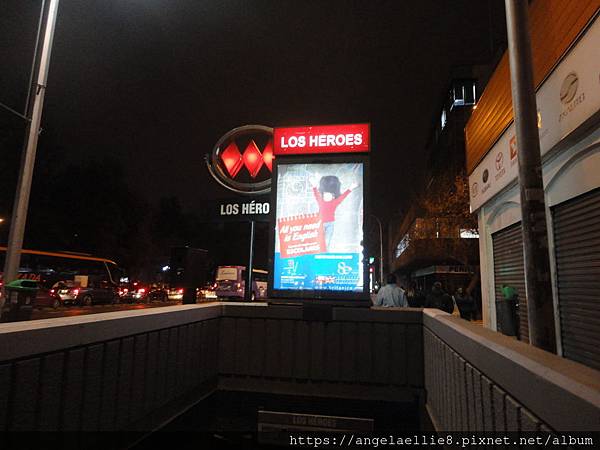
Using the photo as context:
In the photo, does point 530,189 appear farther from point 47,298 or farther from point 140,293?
point 140,293

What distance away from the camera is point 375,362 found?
15.9 feet

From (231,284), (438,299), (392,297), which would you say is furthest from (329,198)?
(231,284)

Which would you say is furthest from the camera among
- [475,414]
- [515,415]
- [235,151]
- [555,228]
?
[235,151]

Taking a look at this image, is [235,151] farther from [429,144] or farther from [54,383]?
[429,144]

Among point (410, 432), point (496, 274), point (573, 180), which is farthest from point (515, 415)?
point (496, 274)

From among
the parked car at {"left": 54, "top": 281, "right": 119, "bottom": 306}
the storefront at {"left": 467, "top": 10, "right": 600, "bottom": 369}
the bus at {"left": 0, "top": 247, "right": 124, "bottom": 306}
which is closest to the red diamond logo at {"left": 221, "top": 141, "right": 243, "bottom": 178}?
the storefront at {"left": 467, "top": 10, "right": 600, "bottom": 369}

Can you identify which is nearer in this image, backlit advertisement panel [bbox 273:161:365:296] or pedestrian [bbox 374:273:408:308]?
backlit advertisement panel [bbox 273:161:365:296]

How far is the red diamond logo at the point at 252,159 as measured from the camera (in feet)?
26.2

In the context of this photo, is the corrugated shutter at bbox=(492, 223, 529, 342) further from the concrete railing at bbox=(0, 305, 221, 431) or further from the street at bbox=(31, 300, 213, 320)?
the street at bbox=(31, 300, 213, 320)

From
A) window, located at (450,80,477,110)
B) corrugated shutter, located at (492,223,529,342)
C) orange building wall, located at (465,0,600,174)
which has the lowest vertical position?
corrugated shutter, located at (492,223,529,342)

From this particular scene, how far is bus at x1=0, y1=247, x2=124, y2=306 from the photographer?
86.4ft

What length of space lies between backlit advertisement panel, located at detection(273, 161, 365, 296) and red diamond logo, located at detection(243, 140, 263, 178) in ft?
7.06

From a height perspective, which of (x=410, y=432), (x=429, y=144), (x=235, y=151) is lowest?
(x=410, y=432)

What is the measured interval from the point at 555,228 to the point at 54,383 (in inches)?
320
